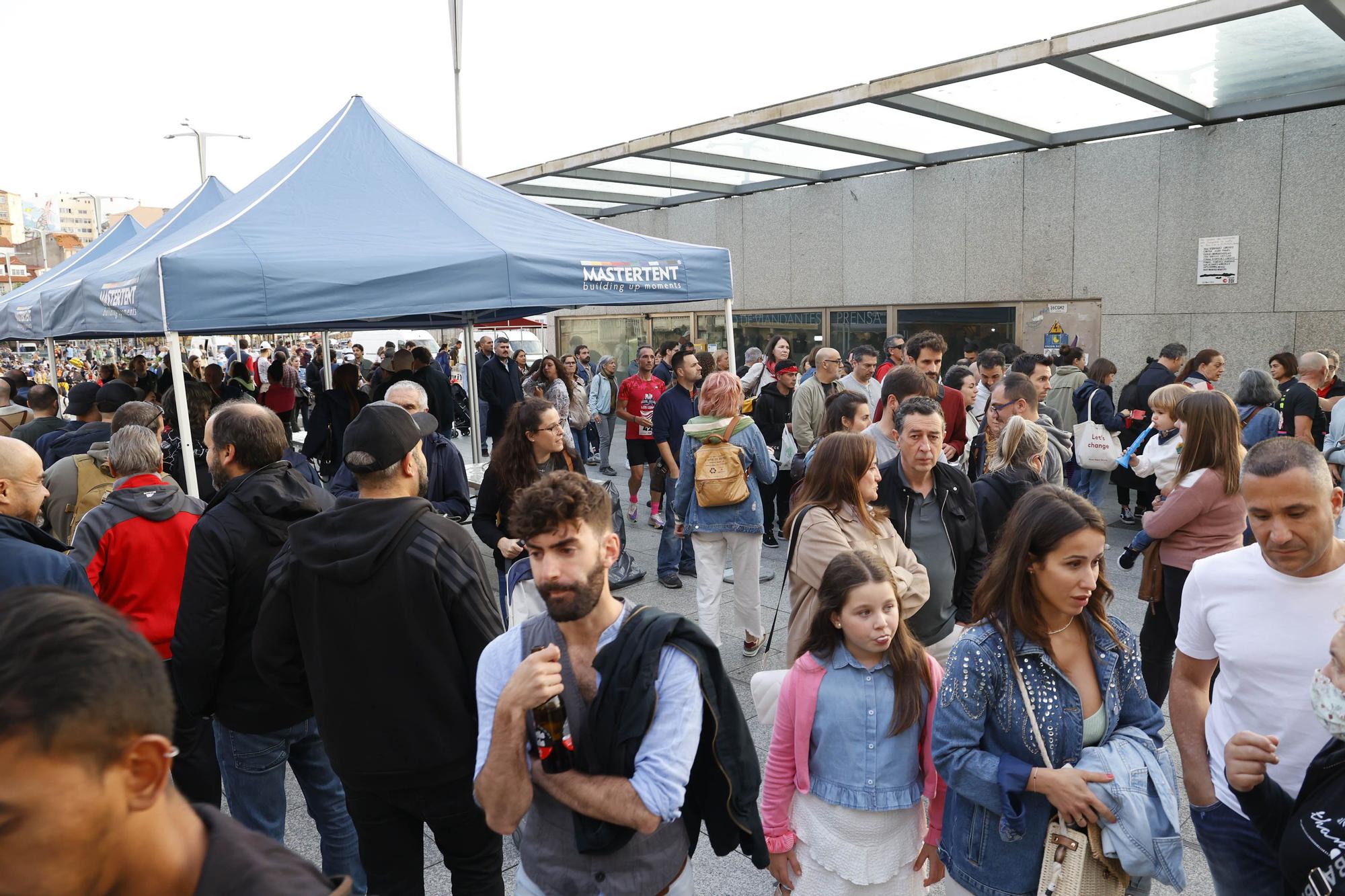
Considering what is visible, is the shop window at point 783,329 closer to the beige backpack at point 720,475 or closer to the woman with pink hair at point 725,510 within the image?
the woman with pink hair at point 725,510

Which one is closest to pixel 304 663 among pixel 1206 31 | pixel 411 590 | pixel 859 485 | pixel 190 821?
pixel 411 590

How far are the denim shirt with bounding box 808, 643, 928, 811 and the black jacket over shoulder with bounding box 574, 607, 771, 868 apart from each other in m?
0.40

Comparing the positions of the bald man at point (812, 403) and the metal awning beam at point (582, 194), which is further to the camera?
the metal awning beam at point (582, 194)

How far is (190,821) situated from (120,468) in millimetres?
2913

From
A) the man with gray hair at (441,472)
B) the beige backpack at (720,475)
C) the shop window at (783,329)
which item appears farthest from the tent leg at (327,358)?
the beige backpack at (720,475)

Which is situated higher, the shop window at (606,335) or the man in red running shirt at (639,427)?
the shop window at (606,335)

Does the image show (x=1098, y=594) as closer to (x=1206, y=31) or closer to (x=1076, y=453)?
(x=1076, y=453)

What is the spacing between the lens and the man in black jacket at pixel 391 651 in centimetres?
251

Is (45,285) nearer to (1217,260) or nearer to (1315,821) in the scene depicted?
(1315,821)

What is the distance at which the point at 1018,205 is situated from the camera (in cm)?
1141

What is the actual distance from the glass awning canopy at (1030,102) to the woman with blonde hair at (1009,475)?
505 cm

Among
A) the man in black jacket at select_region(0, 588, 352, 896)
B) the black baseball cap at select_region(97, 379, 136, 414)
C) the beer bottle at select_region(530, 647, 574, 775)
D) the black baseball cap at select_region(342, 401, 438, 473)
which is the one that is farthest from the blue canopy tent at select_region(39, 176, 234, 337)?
the man in black jacket at select_region(0, 588, 352, 896)

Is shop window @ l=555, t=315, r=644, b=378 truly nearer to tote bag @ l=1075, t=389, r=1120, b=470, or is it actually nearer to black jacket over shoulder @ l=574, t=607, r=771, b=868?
tote bag @ l=1075, t=389, r=1120, b=470

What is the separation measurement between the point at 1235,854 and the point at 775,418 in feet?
19.9
